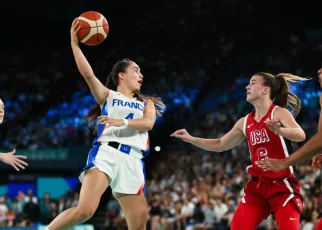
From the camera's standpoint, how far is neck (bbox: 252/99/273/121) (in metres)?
6.41

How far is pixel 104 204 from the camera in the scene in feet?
65.2

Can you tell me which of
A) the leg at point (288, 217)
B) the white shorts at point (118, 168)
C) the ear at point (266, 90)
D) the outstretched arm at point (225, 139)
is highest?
the ear at point (266, 90)

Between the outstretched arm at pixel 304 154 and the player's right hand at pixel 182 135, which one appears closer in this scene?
the outstretched arm at pixel 304 154

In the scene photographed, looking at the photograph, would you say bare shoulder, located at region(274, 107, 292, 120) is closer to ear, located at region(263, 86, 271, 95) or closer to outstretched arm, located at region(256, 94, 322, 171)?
ear, located at region(263, 86, 271, 95)

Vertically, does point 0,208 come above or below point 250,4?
below

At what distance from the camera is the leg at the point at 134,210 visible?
643 centimetres

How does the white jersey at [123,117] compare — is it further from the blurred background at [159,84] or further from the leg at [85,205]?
the blurred background at [159,84]

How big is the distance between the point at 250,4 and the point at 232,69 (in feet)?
11.3

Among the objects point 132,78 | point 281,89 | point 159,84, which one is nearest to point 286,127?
point 281,89

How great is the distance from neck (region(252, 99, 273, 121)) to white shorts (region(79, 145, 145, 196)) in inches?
54.5

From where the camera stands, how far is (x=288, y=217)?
5.89m

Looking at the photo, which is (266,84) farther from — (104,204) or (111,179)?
(104,204)

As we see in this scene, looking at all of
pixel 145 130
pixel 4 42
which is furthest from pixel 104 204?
pixel 145 130

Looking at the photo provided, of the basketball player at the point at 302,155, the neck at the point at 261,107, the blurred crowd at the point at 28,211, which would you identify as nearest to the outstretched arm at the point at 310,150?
the basketball player at the point at 302,155
